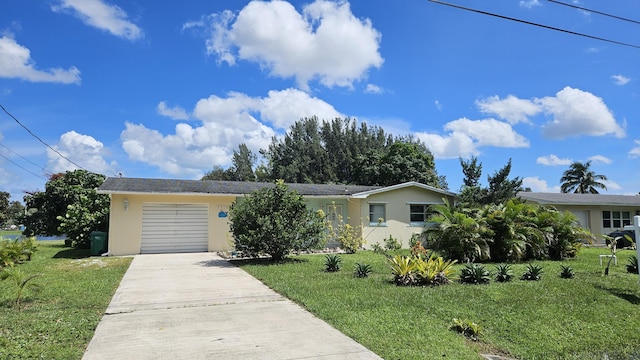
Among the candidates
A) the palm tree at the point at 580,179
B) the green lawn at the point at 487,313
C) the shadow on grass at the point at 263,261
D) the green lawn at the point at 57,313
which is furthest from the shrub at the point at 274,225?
the palm tree at the point at 580,179

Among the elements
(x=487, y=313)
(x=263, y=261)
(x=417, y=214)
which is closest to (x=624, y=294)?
(x=487, y=313)

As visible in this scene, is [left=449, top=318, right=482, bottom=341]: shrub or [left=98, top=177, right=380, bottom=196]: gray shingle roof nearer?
[left=449, top=318, right=482, bottom=341]: shrub

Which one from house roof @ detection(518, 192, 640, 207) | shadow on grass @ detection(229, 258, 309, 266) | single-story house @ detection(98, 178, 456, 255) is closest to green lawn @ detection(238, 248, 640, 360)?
shadow on grass @ detection(229, 258, 309, 266)

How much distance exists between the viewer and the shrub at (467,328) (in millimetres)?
5832

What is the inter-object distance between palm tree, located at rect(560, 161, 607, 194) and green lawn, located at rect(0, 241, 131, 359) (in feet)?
168

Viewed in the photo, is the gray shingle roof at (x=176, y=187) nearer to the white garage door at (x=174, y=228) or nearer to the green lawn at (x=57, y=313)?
the white garage door at (x=174, y=228)

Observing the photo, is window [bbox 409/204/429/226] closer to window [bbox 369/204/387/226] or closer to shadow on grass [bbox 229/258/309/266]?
window [bbox 369/204/387/226]

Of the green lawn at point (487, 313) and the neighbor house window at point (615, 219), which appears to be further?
the neighbor house window at point (615, 219)

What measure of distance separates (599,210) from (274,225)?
22653mm

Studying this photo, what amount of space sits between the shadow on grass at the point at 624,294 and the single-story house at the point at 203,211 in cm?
1098

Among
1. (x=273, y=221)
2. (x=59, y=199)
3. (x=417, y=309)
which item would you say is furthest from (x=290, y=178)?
(x=417, y=309)

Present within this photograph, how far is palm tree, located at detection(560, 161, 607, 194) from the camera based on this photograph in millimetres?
47938

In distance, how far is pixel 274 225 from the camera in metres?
13.0

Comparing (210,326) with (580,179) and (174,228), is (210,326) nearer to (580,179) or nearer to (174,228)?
(174,228)
